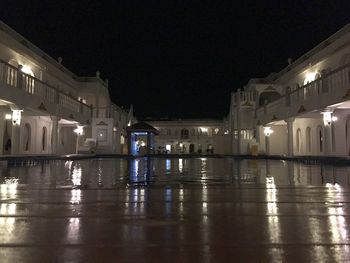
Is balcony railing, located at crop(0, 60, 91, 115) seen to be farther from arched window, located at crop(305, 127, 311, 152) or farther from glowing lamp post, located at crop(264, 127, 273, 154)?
arched window, located at crop(305, 127, 311, 152)

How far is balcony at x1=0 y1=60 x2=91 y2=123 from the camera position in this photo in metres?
16.8

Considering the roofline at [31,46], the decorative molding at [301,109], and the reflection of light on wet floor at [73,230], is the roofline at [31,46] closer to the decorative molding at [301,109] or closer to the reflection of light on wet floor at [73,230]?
the decorative molding at [301,109]

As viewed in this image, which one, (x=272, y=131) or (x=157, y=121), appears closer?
(x=272, y=131)

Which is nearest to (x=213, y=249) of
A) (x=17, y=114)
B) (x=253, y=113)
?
(x=17, y=114)

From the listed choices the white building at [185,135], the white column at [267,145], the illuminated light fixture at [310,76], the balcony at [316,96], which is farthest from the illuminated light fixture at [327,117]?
the white building at [185,135]

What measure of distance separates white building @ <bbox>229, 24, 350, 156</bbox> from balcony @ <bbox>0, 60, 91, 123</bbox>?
49.2ft

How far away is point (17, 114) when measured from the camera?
61.2 ft

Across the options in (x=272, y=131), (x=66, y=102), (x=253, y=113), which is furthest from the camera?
(x=253, y=113)

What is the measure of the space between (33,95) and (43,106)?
1419 mm

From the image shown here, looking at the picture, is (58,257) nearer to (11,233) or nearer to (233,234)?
(11,233)

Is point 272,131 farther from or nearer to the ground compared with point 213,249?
farther from the ground

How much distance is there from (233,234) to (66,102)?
2432 cm

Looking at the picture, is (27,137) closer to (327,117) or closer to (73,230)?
(327,117)

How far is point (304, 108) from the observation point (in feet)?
70.9
